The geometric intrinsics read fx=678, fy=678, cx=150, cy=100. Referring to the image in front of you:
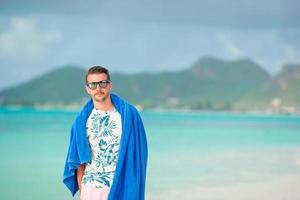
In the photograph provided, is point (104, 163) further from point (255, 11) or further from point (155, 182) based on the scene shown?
point (255, 11)

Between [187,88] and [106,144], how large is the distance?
9122 centimetres

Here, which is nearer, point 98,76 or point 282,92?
point 98,76

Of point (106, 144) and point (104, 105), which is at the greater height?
point (104, 105)

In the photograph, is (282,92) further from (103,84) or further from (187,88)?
(103,84)

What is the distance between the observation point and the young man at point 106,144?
3.13 m

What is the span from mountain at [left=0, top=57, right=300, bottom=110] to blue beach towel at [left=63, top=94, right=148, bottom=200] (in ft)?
250

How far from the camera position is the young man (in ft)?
10.3

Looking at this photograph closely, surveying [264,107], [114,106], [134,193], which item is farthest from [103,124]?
[264,107]

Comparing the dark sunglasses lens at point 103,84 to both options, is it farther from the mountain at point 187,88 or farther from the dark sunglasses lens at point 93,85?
the mountain at point 187,88

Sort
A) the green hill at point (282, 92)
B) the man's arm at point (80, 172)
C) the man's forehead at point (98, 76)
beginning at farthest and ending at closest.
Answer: the green hill at point (282, 92), the man's arm at point (80, 172), the man's forehead at point (98, 76)

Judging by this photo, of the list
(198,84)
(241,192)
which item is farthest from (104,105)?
(198,84)

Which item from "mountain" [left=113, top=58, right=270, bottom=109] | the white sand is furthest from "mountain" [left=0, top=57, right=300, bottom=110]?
the white sand

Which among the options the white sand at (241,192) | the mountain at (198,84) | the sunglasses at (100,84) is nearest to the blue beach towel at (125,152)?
the sunglasses at (100,84)

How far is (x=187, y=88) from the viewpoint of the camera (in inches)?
3708
